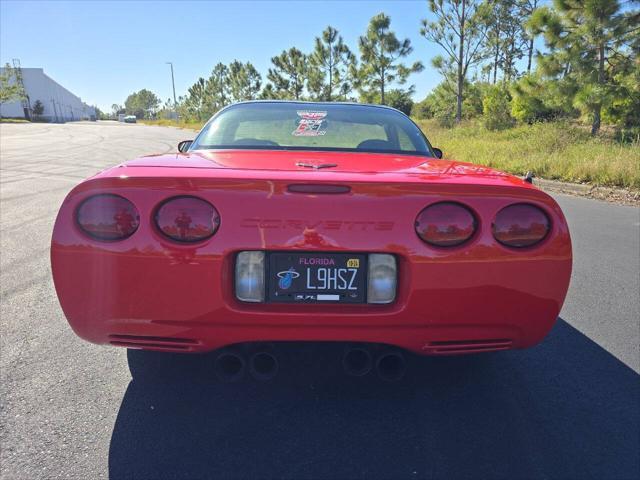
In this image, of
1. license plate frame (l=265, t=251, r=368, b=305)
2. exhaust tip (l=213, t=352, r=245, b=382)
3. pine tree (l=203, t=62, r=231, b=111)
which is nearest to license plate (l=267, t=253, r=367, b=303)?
license plate frame (l=265, t=251, r=368, b=305)

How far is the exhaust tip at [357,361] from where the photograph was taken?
6.02ft

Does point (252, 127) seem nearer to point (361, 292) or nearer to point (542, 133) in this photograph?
point (361, 292)

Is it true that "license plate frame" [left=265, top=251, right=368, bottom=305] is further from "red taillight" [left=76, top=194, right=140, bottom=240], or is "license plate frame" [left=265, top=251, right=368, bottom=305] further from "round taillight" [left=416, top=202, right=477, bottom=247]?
"red taillight" [left=76, top=194, right=140, bottom=240]

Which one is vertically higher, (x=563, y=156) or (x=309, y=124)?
(x=309, y=124)

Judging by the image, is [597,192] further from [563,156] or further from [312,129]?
[312,129]

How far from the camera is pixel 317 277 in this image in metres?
1.65

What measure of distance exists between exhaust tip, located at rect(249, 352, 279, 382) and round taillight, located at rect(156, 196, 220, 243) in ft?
1.75

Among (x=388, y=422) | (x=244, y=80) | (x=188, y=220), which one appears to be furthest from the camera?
(x=244, y=80)

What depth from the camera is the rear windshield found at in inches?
100.0

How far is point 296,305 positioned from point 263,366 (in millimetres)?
345

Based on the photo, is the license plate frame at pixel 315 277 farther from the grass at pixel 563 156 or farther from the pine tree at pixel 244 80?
the pine tree at pixel 244 80

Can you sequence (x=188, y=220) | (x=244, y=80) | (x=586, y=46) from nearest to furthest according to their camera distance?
(x=188, y=220) → (x=586, y=46) → (x=244, y=80)

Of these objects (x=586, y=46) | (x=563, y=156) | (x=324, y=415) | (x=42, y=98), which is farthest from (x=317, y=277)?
(x=42, y=98)

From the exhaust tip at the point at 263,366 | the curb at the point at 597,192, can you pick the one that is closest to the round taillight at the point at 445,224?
the exhaust tip at the point at 263,366
